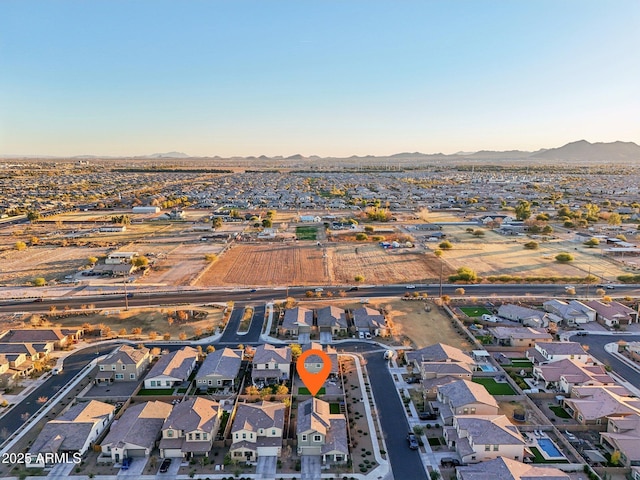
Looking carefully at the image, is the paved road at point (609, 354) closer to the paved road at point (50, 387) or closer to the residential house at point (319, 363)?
the residential house at point (319, 363)

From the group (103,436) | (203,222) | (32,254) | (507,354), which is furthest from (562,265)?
(32,254)

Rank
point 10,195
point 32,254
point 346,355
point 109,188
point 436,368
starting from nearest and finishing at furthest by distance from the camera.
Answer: point 436,368 → point 346,355 → point 32,254 → point 10,195 → point 109,188

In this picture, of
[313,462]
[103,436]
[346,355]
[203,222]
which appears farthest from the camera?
[203,222]

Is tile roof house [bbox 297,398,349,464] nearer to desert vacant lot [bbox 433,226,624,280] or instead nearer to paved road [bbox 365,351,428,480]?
paved road [bbox 365,351,428,480]

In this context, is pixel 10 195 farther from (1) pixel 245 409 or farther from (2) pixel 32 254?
(1) pixel 245 409

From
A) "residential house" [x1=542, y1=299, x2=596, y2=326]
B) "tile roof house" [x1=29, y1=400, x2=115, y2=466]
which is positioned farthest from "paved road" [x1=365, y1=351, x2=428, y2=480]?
"residential house" [x1=542, y1=299, x2=596, y2=326]

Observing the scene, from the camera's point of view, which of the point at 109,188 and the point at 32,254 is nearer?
the point at 32,254

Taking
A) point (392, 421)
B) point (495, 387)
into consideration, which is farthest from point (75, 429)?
point (495, 387)
